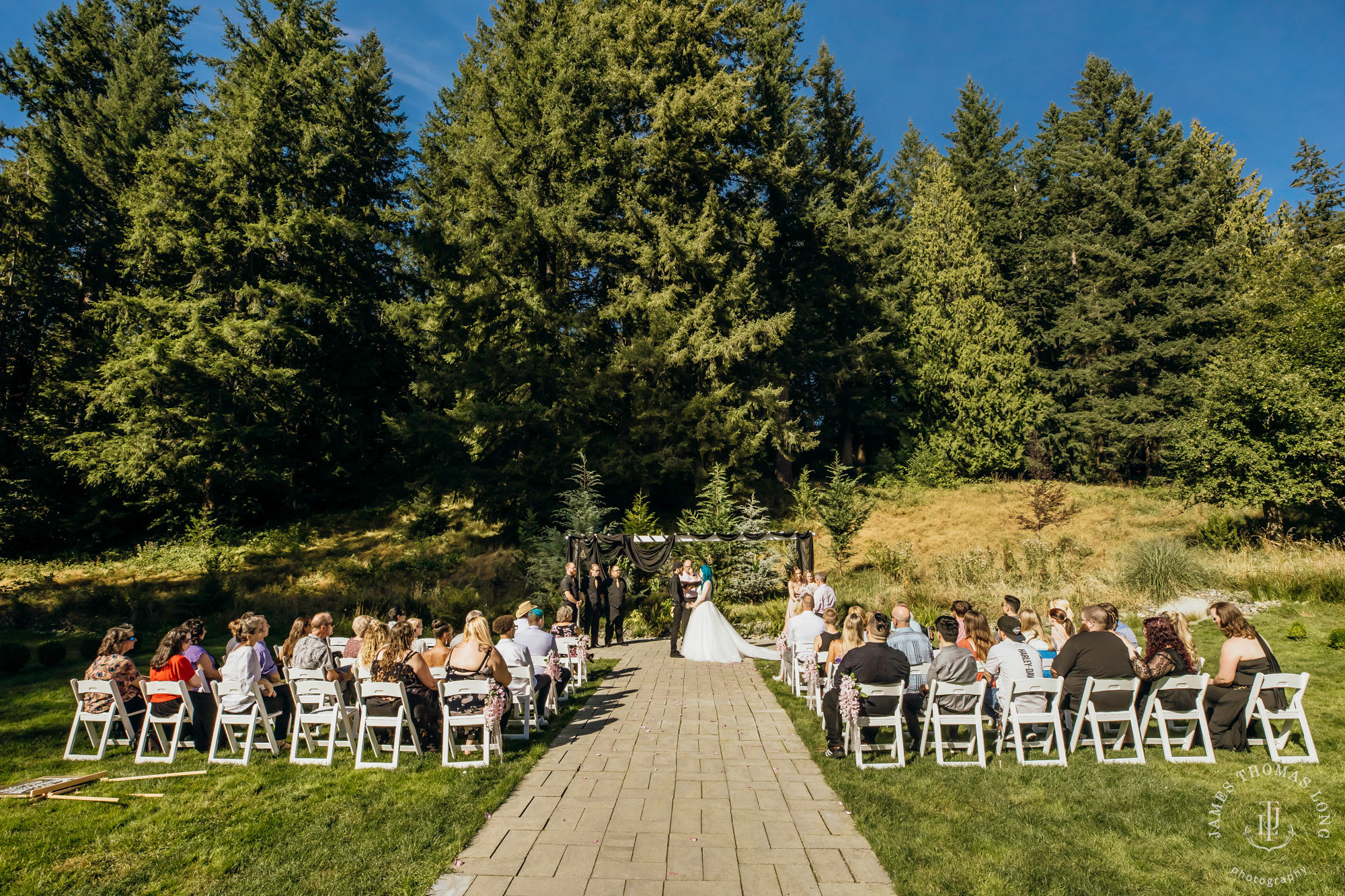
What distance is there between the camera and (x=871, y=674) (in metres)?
5.95

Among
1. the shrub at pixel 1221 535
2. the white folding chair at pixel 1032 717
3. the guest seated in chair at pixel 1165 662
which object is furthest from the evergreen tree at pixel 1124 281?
the white folding chair at pixel 1032 717

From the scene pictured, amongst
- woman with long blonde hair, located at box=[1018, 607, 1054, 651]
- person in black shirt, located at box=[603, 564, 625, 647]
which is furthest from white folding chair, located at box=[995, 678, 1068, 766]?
person in black shirt, located at box=[603, 564, 625, 647]

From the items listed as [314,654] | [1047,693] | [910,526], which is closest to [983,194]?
[910,526]

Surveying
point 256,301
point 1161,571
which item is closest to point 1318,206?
point 1161,571

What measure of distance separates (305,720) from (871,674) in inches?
204

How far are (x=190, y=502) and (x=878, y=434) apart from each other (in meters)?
28.7

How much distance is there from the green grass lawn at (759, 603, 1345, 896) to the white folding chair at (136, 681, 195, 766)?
5.69 m

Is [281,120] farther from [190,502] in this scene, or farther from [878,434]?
[878,434]

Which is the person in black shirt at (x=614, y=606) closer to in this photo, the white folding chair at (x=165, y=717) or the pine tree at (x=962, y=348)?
the white folding chair at (x=165, y=717)

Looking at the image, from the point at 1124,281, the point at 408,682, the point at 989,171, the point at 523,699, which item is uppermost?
the point at 989,171

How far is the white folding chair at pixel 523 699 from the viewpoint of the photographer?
22.0 feet

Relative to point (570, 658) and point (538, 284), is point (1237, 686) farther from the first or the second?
point (538, 284)

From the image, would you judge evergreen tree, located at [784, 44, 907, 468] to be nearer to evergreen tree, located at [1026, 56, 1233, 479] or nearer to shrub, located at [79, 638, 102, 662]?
evergreen tree, located at [1026, 56, 1233, 479]

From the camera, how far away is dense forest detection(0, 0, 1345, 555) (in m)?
22.5
